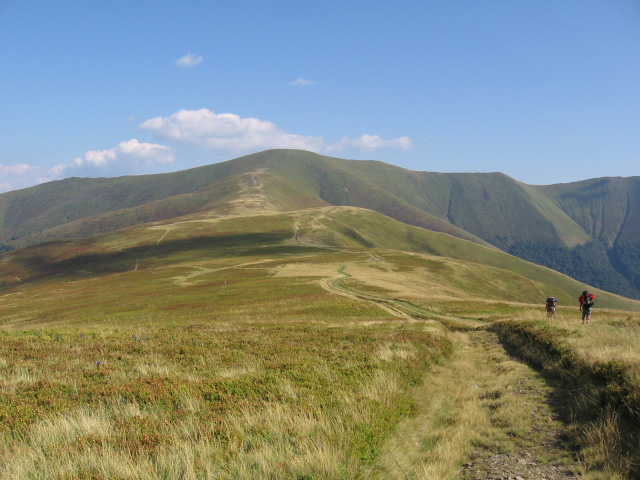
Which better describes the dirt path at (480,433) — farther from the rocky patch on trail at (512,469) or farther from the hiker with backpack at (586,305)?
the hiker with backpack at (586,305)

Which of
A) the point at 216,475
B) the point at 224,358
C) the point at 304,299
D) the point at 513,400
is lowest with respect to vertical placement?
the point at 304,299

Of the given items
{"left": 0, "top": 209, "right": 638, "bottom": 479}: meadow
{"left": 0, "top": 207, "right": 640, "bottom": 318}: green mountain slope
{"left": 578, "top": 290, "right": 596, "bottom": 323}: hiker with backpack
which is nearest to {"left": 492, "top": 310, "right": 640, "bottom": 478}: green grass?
{"left": 0, "top": 209, "right": 638, "bottom": 479}: meadow

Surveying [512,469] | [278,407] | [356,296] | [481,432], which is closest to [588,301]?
[481,432]

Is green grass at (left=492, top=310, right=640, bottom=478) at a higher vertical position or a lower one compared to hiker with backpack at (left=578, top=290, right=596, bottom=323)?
higher

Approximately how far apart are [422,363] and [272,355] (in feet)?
23.0

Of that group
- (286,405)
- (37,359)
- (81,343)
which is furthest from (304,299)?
(286,405)

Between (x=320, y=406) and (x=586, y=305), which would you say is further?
(x=586, y=305)

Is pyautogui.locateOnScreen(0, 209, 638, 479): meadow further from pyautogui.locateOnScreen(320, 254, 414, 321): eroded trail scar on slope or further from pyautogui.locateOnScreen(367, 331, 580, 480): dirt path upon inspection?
pyautogui.locateOnScreen(320, 254, 414, 321): eroded trail scar on slope

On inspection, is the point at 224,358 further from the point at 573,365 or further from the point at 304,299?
the point at 304,299

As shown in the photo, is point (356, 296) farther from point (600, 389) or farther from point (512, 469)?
point (512, 469)

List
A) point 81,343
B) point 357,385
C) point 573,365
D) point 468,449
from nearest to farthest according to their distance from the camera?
point 468,449 → point 357,385 → point 573,365 → point 81,343

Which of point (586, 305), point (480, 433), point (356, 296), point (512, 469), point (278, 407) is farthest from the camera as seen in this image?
point (356, 296)

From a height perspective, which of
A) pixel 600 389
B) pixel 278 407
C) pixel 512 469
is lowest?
pixel 512 469

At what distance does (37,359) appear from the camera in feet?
50.1
